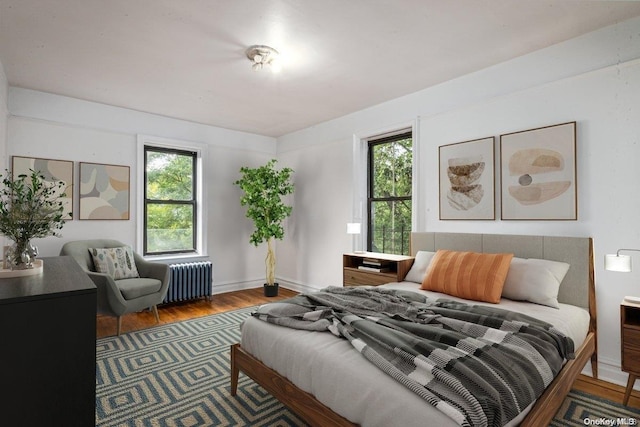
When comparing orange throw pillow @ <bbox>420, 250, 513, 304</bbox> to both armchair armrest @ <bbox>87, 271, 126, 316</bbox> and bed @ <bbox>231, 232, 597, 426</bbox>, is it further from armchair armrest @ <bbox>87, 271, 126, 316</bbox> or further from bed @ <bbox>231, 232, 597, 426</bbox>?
armchair armrest @ <bbox>87, 271, 126, 316</bbox>

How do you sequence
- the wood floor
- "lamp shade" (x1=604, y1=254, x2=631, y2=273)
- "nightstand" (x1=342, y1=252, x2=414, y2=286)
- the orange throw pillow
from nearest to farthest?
"lamp shade" (x1=604, y1=254, x2=631, y2=273) → the wood floor → the orange throw pillow → "nightstand" (x1=342, y1=252, x2=414, y2=286)

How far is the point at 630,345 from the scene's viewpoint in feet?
7.20


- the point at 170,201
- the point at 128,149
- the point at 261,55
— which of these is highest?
the point at 261,55

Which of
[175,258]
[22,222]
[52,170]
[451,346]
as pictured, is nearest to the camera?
[22,222]

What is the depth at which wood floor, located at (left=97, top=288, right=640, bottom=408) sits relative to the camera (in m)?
2.47

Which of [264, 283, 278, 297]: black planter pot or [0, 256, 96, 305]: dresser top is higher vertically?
[0, 256, 96, 305]: dresser top

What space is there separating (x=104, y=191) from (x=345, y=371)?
161 inches

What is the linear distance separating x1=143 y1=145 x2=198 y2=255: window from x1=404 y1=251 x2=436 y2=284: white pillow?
3408mm

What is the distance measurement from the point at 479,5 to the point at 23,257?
9.98ft

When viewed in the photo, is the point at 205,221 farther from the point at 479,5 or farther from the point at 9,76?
the point at 479,5

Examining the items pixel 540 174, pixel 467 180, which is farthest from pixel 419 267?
pixel 540 174

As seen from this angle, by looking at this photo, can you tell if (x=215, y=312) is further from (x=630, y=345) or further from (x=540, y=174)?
(x=630, y=345)

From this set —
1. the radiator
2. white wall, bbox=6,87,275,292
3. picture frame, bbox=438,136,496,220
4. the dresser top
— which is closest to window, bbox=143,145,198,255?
white wall, bbox=6,87,275,292

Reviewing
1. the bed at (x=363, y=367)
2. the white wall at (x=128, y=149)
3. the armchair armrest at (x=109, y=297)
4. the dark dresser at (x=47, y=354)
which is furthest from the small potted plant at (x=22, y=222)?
the white wall at (x=128, y=149)
